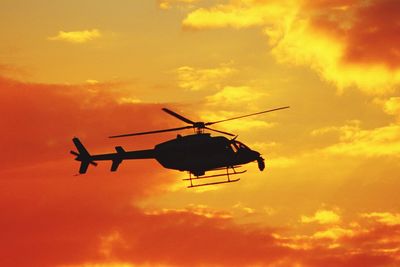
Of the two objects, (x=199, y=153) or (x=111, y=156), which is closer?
(x=199, y=153)

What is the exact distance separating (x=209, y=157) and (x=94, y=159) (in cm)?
1308

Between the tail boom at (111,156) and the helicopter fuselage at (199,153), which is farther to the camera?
the tail boom at (111,156)

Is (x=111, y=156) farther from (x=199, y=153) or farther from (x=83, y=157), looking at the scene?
(x=199, y=153)

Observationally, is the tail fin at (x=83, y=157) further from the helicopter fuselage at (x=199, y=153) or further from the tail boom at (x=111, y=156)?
the helicopter fuselage at (x=199, y=153)

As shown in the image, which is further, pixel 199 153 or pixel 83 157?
pixel 83 157

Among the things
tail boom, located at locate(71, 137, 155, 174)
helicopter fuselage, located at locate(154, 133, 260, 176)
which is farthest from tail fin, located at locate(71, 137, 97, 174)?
helicopter fuselage, located at locate(154, 133, 260, 176)

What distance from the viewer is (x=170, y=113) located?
5369 centimetres

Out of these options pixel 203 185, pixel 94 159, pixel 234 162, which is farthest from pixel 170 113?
pixel 94 159

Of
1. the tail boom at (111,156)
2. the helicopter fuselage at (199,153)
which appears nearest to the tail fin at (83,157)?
the tail boom at (111,156)

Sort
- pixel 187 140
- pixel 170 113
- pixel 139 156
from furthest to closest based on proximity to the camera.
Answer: pixel 139 156, pixel 187 140, pixel 170 113

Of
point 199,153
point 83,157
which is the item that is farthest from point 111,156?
point 199,153

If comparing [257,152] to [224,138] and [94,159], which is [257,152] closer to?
[224,138]

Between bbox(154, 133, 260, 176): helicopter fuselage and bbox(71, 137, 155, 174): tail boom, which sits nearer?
bbox(154, 133, 260, 176): helicopter fuselage

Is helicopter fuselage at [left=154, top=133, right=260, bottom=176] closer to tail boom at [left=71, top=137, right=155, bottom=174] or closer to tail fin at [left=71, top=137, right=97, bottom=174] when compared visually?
tail boom at [left=71, top=137, right=155, bottom=174]
